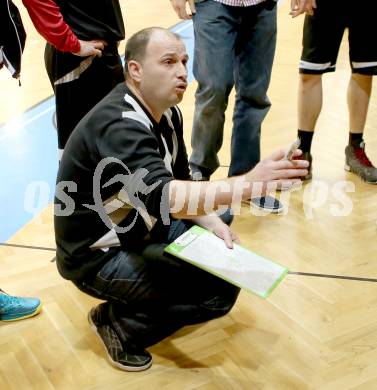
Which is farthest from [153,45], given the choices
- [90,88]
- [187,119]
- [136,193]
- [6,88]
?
[6,88]

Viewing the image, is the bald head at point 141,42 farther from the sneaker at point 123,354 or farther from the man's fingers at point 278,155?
the sneaker at point 123,354

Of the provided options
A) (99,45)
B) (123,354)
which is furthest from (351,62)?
(123,354)

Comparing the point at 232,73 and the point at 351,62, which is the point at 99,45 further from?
the point at 351,62

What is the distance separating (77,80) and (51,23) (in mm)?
240

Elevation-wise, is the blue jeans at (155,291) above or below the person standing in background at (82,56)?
below

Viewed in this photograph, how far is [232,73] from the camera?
7.31 feet

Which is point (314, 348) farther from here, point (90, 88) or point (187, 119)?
point (187, 119)

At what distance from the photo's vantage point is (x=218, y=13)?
7.02 feet

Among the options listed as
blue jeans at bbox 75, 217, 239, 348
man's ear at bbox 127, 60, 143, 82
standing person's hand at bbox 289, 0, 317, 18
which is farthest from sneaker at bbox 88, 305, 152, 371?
standing person's hand at bbox 289, 0, 317, 18

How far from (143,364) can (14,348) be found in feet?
1.37

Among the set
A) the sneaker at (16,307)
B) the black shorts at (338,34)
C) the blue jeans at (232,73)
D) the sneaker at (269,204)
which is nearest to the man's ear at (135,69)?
the blue jeans at (232,73)

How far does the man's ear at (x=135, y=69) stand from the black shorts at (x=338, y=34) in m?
1.19

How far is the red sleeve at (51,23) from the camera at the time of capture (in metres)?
1.85

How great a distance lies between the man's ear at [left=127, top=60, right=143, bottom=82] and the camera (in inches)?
59.7
